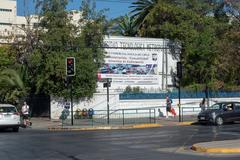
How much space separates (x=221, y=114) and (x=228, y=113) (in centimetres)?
62

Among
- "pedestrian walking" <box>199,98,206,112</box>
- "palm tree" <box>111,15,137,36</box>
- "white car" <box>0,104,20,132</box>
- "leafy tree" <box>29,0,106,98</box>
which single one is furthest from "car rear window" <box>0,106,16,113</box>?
"palm tree" <box>111,15,137,36</box>

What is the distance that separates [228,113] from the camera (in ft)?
119

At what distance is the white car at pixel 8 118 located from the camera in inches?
1236

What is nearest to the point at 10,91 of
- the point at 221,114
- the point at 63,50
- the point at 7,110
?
the point at 63,50

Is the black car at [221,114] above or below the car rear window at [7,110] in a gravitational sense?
below

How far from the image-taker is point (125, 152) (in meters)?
18.4

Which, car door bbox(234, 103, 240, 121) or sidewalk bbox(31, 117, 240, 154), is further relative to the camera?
car door bbox(234, 103, 240, 121)

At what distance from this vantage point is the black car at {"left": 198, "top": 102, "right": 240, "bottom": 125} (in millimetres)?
35631

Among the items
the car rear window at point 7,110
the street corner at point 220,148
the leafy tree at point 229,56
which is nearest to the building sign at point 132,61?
the leafy tree at point 229,56

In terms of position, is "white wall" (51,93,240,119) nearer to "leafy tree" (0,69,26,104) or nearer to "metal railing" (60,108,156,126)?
"metal railing" (60,108,156,126)

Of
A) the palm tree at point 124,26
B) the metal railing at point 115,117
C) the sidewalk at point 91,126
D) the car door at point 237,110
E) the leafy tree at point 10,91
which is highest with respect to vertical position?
the palm tree at point 124,26

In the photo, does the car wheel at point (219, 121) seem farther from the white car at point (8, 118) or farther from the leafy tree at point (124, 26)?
the leafy tree at point (124, 26)

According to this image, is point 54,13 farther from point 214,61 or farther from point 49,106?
point 214,61

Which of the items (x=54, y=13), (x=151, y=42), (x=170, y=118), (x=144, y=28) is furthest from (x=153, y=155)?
(x=144, y=28)
